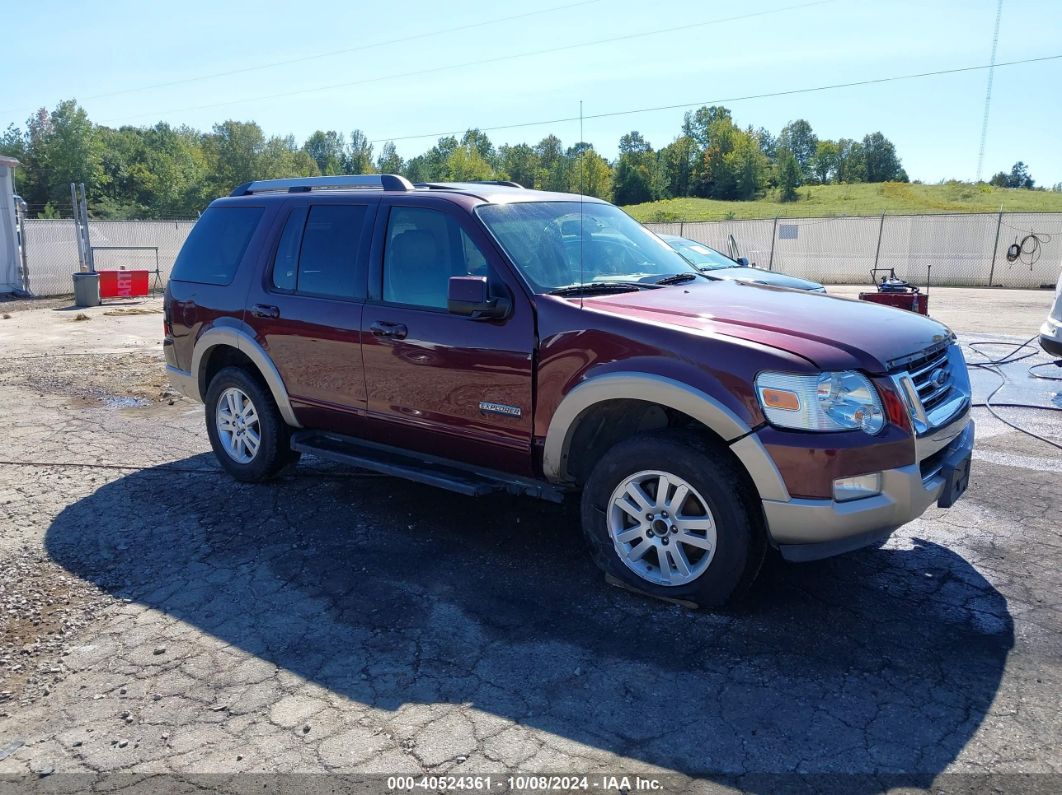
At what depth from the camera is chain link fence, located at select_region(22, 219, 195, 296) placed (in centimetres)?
2220

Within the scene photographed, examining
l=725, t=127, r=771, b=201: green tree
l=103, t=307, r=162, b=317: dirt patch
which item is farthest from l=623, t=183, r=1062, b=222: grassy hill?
l=103, t=307, r=162, b=317: dirt patch

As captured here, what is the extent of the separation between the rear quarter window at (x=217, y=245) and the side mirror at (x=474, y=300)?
7.59ft

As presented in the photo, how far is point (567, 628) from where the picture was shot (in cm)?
382

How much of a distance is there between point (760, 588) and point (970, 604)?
0.99 m

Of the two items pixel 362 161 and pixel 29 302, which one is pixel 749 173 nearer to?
pixel 362 161

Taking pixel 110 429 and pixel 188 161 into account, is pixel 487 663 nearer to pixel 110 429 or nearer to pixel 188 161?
pixel 110 429

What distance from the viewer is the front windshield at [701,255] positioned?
431 inches

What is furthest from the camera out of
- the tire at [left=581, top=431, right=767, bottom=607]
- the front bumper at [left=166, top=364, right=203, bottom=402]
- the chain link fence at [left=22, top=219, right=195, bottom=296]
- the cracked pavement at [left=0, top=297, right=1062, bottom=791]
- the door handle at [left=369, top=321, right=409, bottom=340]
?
the chain link fence at [left=22, top=219, right=195, bottom=296]

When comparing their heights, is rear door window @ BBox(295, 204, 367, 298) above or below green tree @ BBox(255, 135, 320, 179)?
below

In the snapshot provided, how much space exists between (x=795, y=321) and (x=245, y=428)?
3.93 metres

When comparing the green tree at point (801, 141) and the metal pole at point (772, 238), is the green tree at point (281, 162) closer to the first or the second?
the green tree at point (801, 141)

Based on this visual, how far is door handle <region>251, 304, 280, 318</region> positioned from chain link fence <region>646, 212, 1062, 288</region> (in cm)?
2095

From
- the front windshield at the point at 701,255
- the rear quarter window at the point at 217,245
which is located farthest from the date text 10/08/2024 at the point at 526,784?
the front windshield at the point at 701,255

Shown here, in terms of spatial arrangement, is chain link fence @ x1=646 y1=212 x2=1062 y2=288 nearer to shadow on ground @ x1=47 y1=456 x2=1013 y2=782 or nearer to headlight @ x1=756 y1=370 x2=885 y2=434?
shadow on ground @ x1=47 y1=456 x2=1013 y2=782
